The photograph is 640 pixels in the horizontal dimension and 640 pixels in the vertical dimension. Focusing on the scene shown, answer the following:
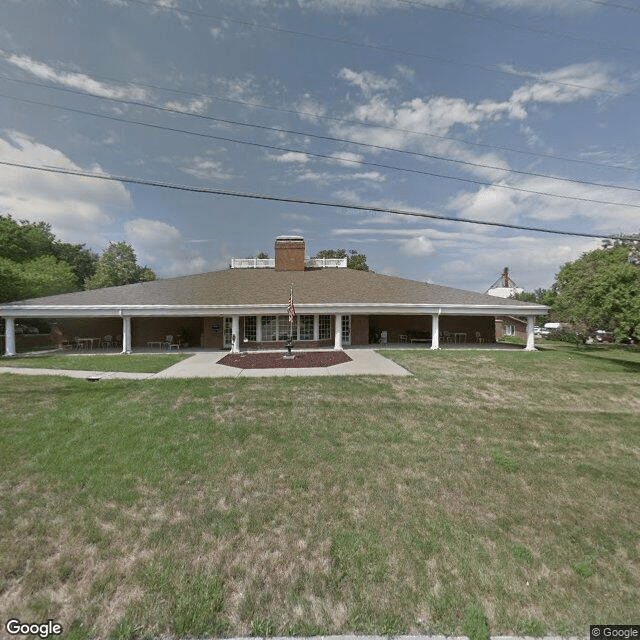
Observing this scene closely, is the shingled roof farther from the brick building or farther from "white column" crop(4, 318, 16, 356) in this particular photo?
"white column" crop(4, 318, 16, 356)

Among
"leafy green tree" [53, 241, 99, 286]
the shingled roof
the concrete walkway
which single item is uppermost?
"leafy green tree" [53, 241, 99, 286]

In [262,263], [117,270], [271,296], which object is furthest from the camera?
[117,270]

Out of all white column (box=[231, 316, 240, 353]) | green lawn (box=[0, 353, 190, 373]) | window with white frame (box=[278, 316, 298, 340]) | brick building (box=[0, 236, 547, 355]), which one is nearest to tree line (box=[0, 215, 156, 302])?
brick building (box=[0, 236, 547, 355])

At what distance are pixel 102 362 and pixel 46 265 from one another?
21279mm

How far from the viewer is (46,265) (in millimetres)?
27875

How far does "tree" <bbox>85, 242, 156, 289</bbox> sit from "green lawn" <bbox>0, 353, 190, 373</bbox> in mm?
28127

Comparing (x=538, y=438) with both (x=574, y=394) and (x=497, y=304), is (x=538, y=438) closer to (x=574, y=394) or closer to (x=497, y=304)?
(x=574, y=394)

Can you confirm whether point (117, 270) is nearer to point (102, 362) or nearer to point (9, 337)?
point (9, 337)

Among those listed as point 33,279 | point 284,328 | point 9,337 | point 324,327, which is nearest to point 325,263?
point 324,327

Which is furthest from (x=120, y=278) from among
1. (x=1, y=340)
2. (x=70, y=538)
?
(x=70, y=538)

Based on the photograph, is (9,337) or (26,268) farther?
(26,268)

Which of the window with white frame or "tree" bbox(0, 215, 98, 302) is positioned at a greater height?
"tree" bbox(0, 215, 98, 302)

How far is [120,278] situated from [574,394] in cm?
4805

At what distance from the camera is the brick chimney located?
81.2ft
